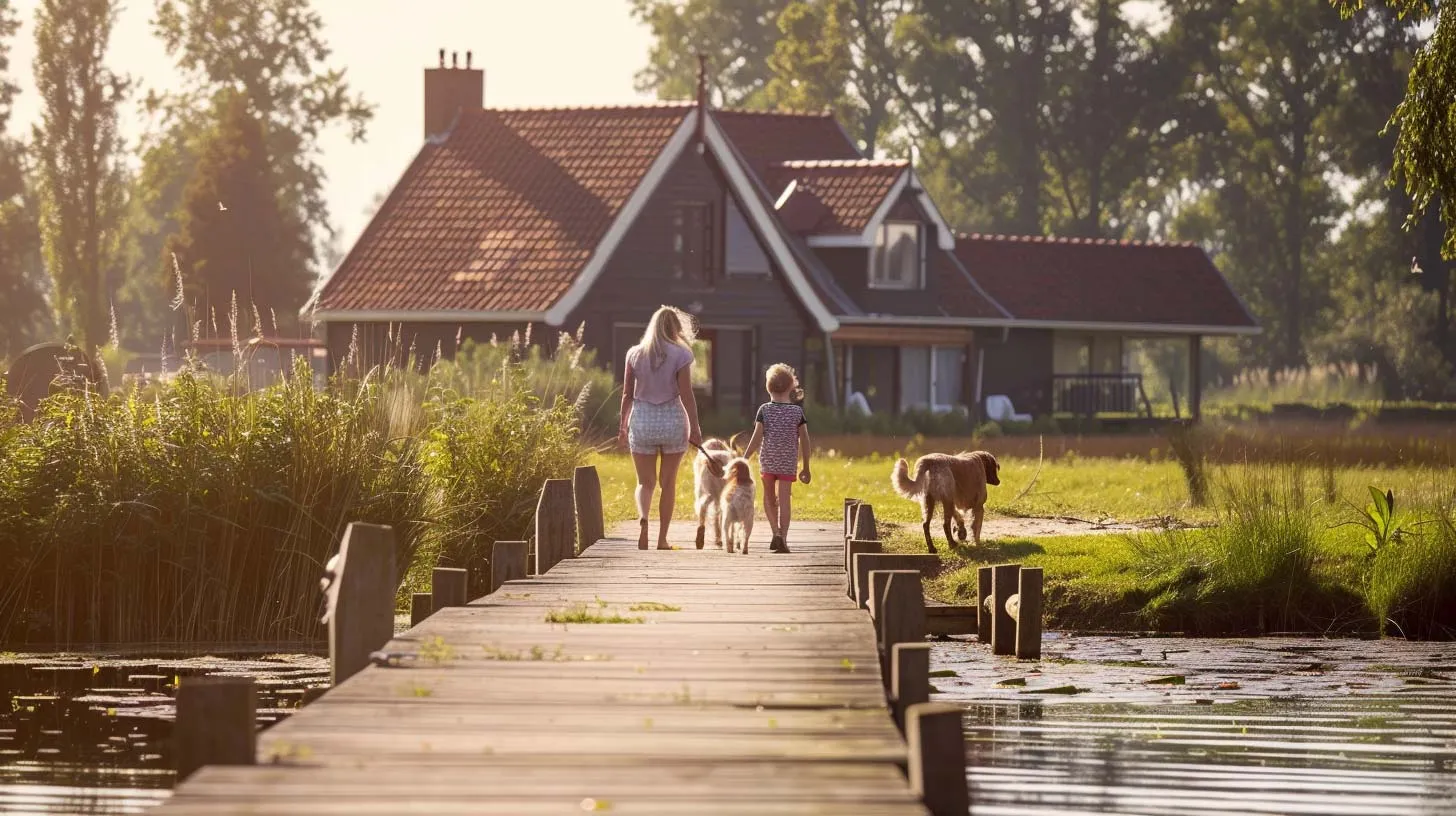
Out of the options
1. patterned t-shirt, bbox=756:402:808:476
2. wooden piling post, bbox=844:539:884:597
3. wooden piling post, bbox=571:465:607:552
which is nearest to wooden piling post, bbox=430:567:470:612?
wooden piling post, bbox=844:539:884:597

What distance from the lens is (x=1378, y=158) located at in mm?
67812

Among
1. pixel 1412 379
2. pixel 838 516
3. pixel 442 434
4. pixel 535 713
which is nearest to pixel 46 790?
pixel 535 713

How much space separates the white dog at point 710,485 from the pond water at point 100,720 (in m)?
3.40

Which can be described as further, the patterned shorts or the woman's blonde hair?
the patterned shorts

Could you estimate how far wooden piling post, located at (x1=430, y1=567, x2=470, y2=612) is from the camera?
1265cm

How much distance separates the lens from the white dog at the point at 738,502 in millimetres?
16156

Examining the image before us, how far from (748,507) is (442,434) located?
9.32 ft

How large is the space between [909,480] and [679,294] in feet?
73.1

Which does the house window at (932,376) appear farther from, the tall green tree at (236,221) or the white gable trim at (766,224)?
the tall green tree at (236,221)

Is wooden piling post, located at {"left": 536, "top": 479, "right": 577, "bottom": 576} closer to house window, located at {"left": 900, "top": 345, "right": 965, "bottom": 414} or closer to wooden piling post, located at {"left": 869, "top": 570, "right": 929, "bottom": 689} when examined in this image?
wooden piling post, located at {"left": 869, "top": 570, "right": 929, "bottom": 689}

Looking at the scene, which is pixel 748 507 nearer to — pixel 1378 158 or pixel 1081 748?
pixel 1081 748

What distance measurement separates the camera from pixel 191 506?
15.6 metres

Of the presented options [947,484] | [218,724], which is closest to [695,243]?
[947,484]

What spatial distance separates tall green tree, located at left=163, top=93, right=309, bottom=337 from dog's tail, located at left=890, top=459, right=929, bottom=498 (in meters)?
40.5
